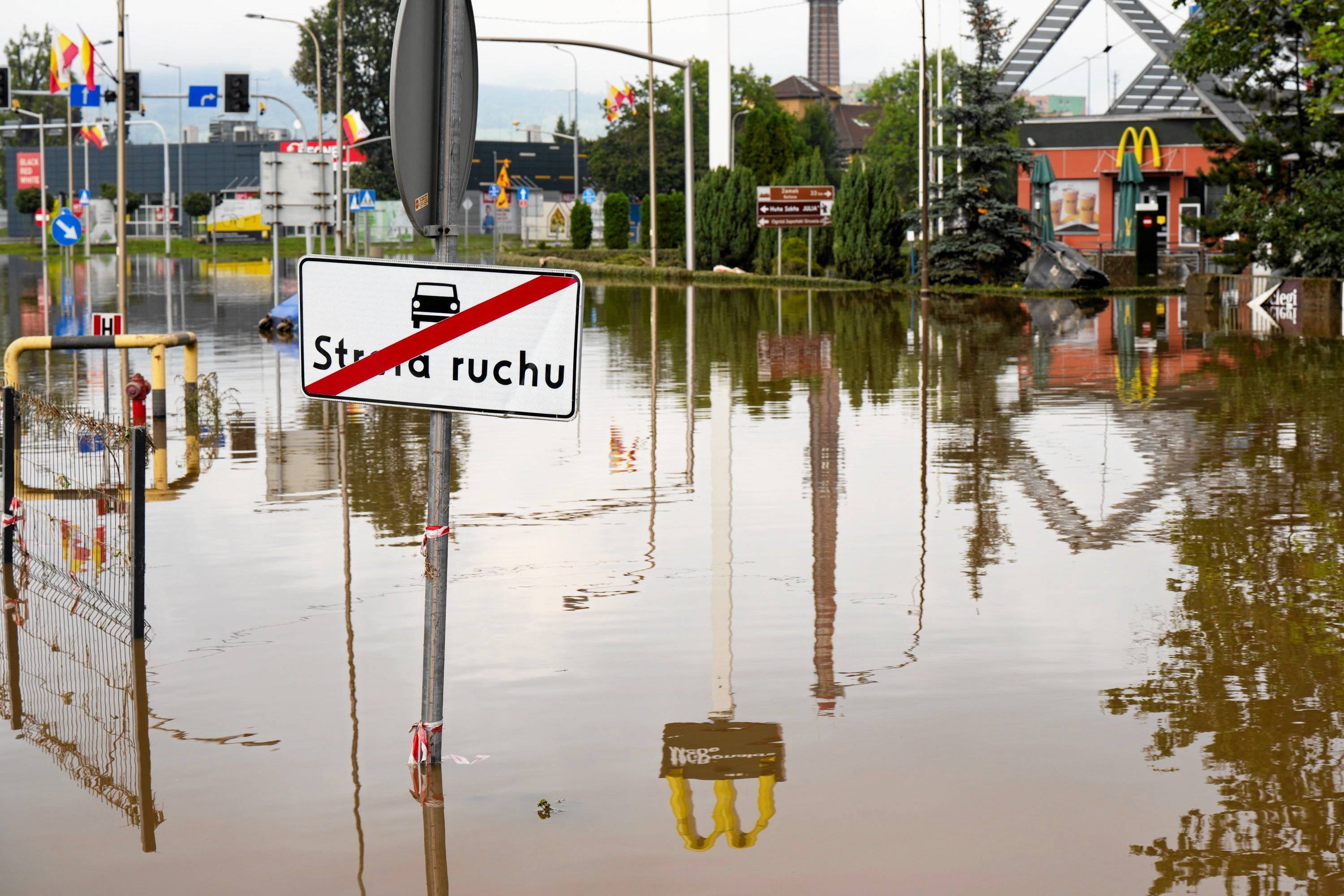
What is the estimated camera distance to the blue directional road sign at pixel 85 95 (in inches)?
1767

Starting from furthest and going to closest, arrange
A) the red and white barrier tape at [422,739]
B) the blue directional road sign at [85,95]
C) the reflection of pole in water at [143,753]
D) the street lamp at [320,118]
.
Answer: the blue directional road sign at [85,95] < the street lamp at [320,118] < the red and white barrier tape at [422,739] < the reflection of pole in water at [143,753]

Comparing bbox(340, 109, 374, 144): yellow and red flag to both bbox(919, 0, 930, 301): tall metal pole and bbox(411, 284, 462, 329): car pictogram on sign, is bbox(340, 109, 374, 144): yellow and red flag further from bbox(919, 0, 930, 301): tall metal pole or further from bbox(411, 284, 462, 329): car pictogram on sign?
bbox(411, 284, 462, 329): car pictogram on sign

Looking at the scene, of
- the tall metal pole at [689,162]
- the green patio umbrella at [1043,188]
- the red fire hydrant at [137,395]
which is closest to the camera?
the red fire hydrant at [137,395]

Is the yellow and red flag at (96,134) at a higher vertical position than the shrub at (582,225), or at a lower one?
higher

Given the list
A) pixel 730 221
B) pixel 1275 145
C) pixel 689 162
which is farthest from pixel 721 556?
pixel 730 221

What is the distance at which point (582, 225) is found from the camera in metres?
77.4

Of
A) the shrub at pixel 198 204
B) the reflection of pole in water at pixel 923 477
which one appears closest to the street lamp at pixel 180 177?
the shrub at pixel 198 204

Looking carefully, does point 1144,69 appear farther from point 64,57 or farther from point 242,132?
point 242,132

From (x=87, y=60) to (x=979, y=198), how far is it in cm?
2473

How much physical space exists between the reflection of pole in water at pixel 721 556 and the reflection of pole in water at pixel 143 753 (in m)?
2.38

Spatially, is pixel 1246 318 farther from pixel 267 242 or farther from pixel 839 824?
pixel 267 242

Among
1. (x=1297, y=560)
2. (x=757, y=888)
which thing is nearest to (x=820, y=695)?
(x=757, y=888)

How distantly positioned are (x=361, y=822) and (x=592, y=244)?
8164cm

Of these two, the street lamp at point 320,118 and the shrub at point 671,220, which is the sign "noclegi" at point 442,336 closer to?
the street lamp at point 320,118
